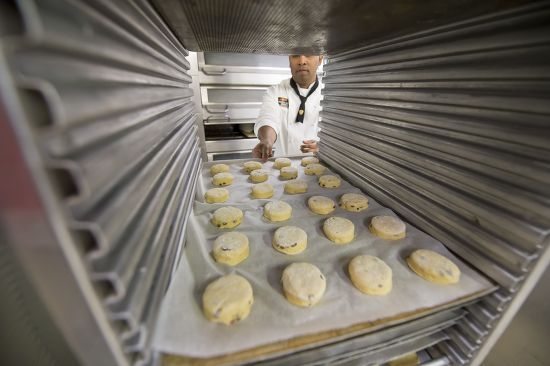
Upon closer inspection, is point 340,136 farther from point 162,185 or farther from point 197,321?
point 197,321

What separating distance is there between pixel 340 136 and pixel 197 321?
4.81 ft

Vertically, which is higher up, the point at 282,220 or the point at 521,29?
the point at 521,29

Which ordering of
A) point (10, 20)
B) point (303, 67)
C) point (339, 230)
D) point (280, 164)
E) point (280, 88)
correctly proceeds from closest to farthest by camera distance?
point (10, 20), point (339, 230), point (280, 164), point (303, 67), point (280, 88)

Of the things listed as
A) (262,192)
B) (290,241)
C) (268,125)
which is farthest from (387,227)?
(268,125)

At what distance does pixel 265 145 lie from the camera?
7.01ft

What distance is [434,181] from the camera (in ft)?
3.28

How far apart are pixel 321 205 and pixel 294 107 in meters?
2.07

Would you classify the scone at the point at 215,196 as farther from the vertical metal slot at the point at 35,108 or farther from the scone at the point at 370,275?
the vertical metal slot at the point at 35,108

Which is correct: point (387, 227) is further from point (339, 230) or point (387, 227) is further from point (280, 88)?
point (280, 88)

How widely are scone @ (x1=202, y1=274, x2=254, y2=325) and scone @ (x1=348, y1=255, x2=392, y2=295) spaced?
38cm

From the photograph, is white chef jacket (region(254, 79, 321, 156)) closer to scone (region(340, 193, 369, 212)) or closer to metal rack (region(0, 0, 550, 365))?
metal rack (region(0, 0, 550, 365))

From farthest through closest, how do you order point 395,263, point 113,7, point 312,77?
point 312,77
point 395,263
point 113,7

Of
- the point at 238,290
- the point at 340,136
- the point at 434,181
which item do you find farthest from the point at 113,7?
the point at 340,136

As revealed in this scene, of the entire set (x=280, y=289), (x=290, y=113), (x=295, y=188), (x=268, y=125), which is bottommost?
(x=280, y=289)
